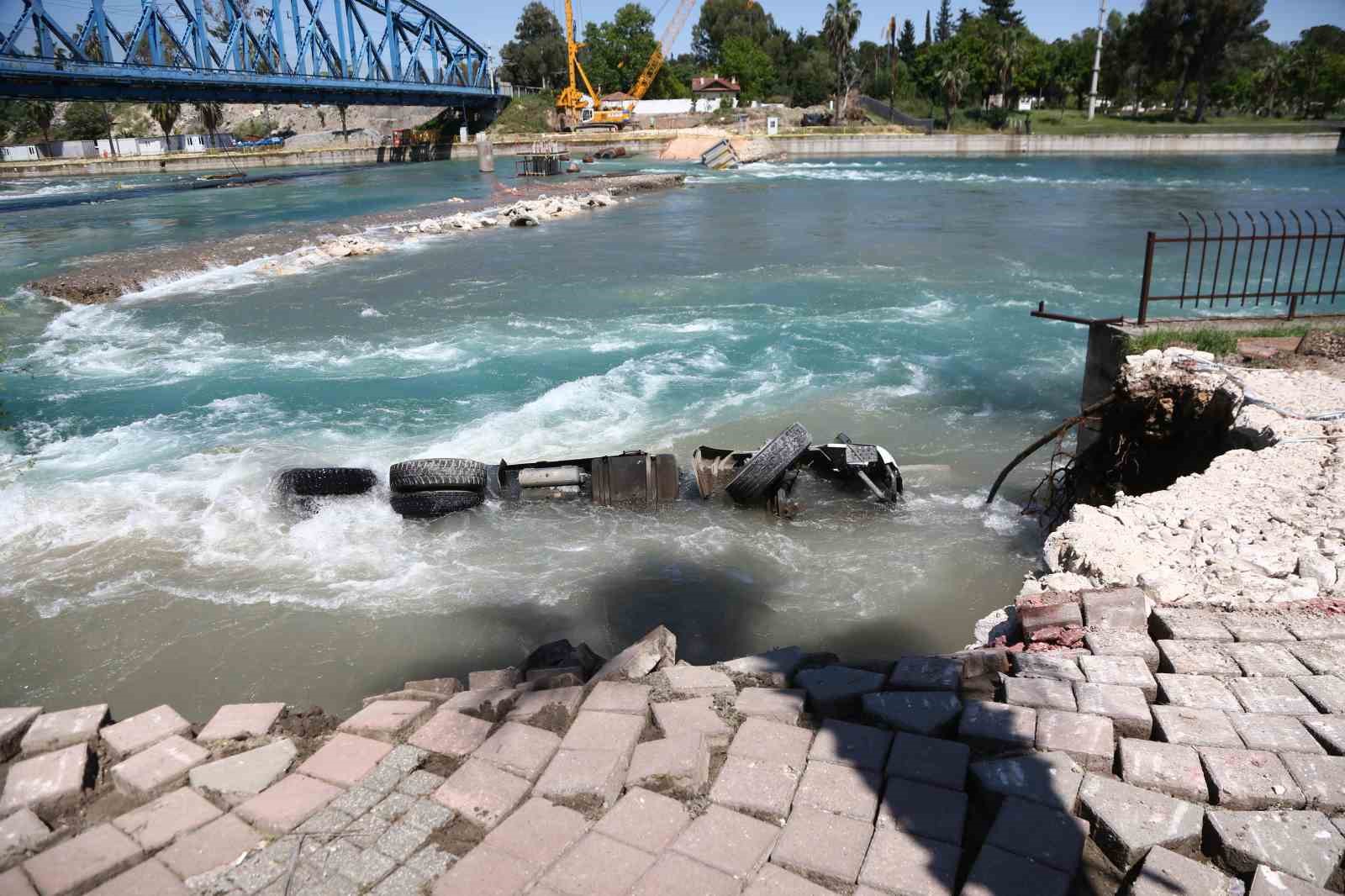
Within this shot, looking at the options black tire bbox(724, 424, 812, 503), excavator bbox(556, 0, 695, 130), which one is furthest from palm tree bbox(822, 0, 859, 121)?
black tire bbox(724, 424, 812, 503)

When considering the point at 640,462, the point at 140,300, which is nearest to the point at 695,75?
the point at 140,300

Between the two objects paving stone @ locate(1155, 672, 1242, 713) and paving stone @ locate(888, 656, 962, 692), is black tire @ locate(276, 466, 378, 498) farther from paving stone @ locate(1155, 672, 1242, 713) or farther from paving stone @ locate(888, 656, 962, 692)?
paving stone @ locate(1155, 672, 1242, 713)

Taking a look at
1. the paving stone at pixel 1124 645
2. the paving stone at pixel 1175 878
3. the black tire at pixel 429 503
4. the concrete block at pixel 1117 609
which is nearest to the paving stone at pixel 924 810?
the paving stone at pixel 1175 878

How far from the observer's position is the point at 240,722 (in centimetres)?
435

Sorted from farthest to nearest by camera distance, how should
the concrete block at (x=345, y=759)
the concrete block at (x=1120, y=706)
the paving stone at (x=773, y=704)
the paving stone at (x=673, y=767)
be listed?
the paving stone at (x=773, y=704)
the concrete block at (x=345, y=759)
the concrete block at (x=1120, y=706)
the paving stone at (x=673, y=767)

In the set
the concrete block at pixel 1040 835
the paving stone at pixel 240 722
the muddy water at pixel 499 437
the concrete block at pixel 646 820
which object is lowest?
the muddy water at pixel 499 437

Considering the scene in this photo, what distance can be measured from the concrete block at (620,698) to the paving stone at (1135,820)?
2.00m

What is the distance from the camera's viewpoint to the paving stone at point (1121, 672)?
12.8 ft

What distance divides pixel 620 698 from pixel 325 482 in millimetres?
6462

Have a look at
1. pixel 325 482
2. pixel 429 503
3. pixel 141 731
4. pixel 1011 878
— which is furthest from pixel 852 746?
pixel 325 482

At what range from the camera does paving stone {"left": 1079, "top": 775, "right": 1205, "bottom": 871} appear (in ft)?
9.91

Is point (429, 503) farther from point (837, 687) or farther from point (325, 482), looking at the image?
point (837, 687)

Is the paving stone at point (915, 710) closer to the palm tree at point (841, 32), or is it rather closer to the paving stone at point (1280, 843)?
the paving stone at point (1280, 843)

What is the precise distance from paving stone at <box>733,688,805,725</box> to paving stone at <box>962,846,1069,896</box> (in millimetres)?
1169
